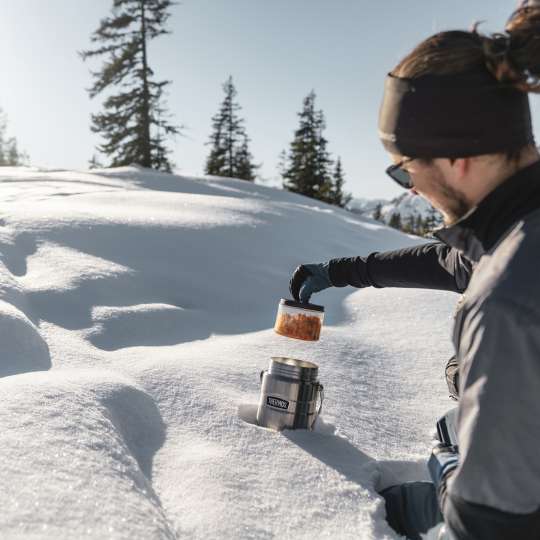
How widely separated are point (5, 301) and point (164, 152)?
20.1 m

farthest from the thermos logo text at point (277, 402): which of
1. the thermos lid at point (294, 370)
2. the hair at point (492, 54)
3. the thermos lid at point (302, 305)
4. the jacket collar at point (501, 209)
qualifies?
the hair at point (492, 54)

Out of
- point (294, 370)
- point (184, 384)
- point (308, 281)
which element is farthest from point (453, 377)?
point (184, 384)

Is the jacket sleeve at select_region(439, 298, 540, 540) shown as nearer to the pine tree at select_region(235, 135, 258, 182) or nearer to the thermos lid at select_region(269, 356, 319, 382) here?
the thermos lid at select_region(269, 356, 319, 382)

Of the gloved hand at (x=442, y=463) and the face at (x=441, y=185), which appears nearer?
the face at (x=441, y=185)

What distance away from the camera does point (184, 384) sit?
103 inches

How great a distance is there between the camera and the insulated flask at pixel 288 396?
2336mm

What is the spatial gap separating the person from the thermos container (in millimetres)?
1004

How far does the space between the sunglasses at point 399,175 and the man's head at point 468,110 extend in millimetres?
135

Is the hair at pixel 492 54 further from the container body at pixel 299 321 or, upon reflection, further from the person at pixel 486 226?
the container body at pixel 299 321

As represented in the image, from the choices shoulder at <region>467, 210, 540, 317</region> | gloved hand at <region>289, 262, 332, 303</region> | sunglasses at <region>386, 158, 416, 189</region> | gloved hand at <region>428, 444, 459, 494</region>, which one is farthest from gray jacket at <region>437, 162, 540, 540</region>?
gloved hand at <region>289, 262, 332, 303</region>

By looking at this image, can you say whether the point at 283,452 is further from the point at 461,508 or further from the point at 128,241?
the point at 128,241

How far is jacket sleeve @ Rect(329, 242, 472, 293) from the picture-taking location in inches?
87.4

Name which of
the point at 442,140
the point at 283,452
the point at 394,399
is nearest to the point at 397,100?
the point at 442,140

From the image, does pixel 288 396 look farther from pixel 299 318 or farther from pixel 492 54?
pixel 492 54
